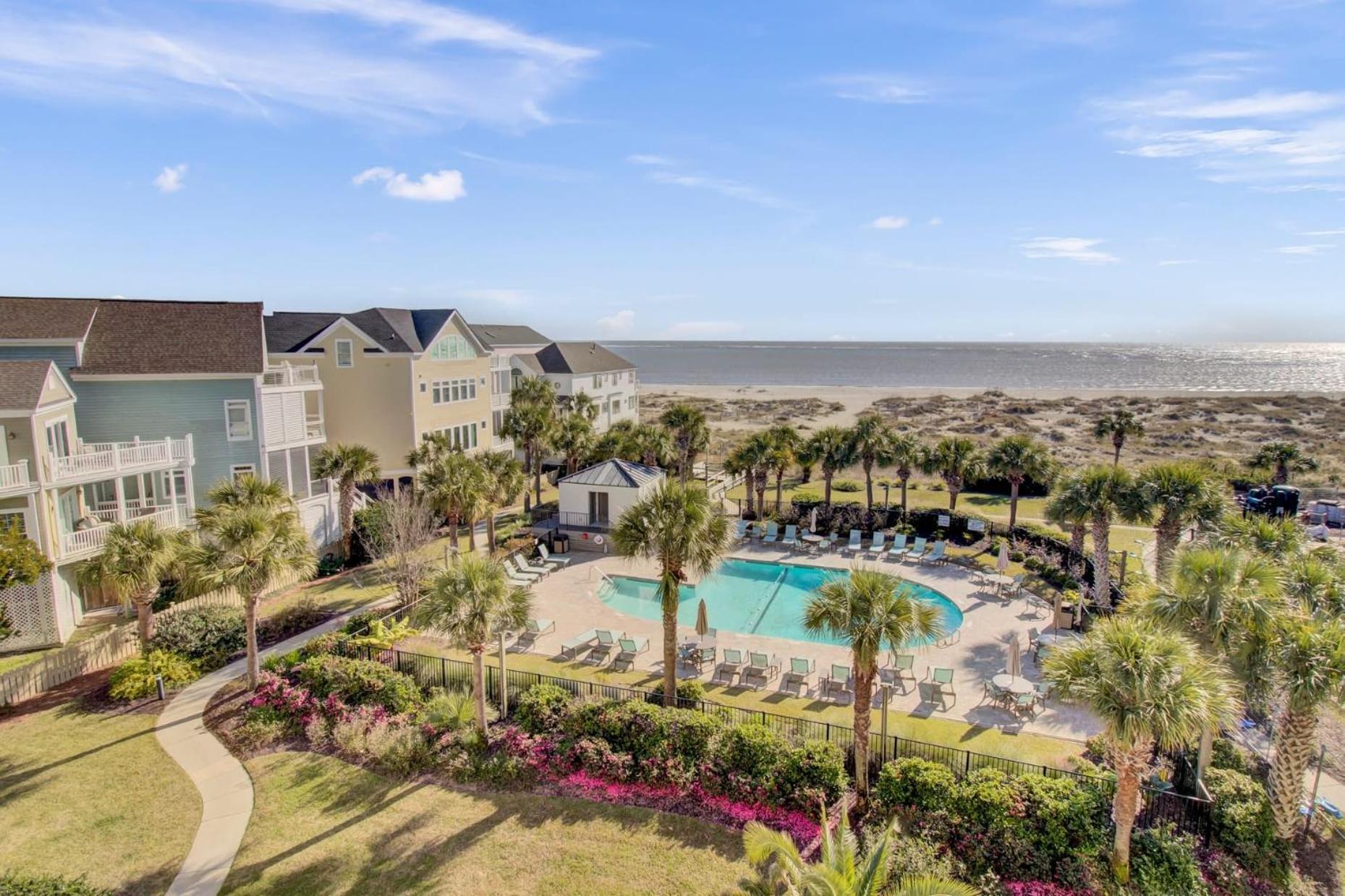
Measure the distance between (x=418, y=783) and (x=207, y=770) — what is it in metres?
4.53

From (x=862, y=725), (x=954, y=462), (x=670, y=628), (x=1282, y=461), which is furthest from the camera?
(x=1282, y=461)

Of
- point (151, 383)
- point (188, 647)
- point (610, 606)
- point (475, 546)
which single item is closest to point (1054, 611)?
point (610, 606)

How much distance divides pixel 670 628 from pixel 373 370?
24.6 m

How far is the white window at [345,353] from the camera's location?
3488cm

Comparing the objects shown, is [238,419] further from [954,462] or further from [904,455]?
[954,462]

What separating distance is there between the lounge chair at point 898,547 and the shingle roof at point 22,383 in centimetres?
2801

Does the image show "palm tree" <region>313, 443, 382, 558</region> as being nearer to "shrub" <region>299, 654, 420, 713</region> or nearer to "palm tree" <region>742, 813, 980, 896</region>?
"shrub" <region>299, 654, 420, 713</region>

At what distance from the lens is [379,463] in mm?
35000

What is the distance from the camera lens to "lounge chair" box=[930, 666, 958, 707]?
1712 centimetres

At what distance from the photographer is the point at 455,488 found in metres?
26.2

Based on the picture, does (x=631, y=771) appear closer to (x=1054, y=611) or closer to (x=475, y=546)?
(x=1054, y=611)

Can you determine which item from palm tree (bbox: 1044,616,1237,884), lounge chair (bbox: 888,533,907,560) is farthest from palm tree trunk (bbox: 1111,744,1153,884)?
lounge chair (bbox: 888,533,907,560)

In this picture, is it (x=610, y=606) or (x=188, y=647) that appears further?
(x=610, y=606)

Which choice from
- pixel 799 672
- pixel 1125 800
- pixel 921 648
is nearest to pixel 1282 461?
pixel 921 648
